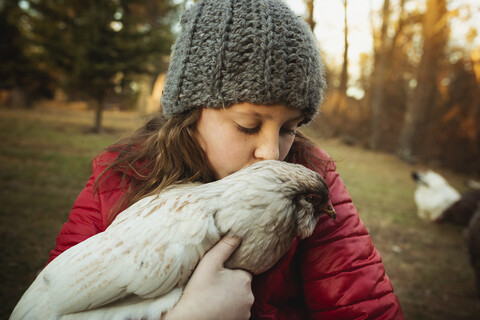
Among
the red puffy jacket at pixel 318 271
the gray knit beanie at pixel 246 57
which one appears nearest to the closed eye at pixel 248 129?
the gray knit beanie at pixel 246 57

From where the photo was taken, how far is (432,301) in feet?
11.5

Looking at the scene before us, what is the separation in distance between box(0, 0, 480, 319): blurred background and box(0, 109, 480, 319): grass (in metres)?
0.02

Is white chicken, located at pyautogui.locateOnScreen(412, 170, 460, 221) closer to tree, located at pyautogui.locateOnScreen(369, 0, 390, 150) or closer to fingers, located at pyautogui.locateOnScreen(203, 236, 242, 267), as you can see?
fingers, located at pyautogui.locateOnScreen(203, 236, 242, 267)

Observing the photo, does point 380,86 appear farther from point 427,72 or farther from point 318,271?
point 318,271

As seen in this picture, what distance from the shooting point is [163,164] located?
1629mm

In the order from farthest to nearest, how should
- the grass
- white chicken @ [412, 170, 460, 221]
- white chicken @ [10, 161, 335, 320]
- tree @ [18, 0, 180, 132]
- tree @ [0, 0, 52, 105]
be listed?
tree @ [0, 0, 52, 105], tree @ [18, 0, 180, 132], white chicken @ [412, 170, 460, 221], the grass, white chicken @ [10, 161, 335, 320]

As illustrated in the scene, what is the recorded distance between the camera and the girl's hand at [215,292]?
114 cm

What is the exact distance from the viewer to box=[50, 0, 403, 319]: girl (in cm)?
139

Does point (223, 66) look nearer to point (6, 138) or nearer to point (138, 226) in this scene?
point (138, 226)

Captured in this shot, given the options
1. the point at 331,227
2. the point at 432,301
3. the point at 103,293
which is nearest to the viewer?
the point at 103,293

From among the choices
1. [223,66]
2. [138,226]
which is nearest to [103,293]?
[138,226]

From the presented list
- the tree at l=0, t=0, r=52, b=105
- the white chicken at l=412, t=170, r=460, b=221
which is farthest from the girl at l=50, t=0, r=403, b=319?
the tree at l=0, t=0, r=52, b=105

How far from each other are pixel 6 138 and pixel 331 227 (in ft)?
27.4


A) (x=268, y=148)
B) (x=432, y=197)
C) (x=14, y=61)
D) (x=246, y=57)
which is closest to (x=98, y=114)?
(x=14, y=61)
